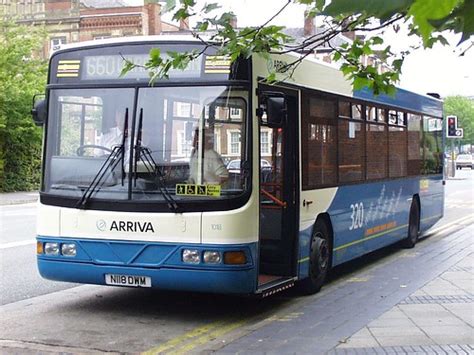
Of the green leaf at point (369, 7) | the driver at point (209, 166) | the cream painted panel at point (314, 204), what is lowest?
the cream painted panel at point (314, 204)

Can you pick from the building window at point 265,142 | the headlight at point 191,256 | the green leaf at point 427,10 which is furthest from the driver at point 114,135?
the green leaf at point 427,10

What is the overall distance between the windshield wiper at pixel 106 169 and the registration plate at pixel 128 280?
0.81 meters

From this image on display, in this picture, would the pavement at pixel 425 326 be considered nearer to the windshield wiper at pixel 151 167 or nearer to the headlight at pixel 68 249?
the windshield wiper at pixel 151 167

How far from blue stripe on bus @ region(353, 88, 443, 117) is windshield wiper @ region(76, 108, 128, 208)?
166 inches

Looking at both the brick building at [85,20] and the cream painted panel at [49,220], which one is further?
the brick building at [85,20]

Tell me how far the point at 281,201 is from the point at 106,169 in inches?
85.3

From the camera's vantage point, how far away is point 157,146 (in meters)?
7.27

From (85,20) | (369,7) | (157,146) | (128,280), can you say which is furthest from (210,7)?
(85,20)

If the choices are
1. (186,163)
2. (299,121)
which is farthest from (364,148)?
(186,163)

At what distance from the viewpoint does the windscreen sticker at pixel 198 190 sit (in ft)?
23.1

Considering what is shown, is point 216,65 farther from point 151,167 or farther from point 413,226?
point 413,226

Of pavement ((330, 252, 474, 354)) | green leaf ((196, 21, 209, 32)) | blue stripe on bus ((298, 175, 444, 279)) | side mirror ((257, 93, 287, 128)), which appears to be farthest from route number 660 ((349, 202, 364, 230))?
green leaf ((196, 21, 209, 32))

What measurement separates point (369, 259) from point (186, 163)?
636 cm

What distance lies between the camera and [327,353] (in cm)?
587
